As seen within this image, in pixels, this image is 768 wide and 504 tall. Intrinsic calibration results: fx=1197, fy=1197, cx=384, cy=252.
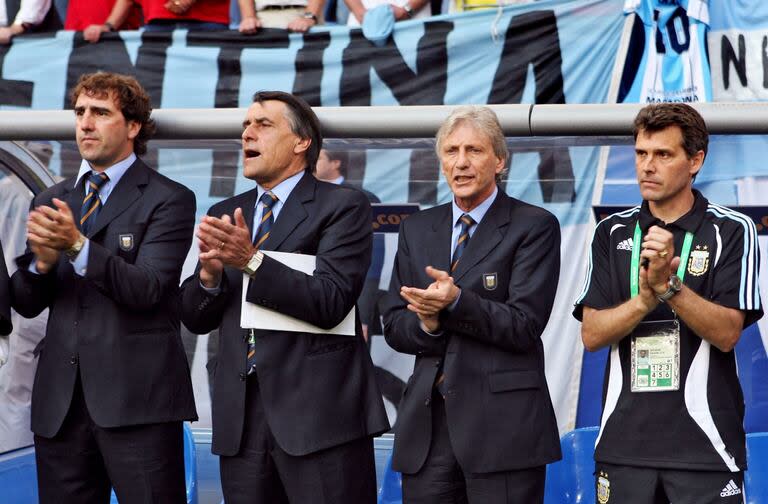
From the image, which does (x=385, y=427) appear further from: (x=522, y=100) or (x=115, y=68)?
(x=115, y=68)

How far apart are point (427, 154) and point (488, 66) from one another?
45.5 inches

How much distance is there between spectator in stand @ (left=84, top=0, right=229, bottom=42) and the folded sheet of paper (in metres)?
3.66

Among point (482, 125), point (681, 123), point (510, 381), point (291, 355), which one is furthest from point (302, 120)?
point (681, 123)

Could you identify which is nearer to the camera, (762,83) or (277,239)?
(277,239)

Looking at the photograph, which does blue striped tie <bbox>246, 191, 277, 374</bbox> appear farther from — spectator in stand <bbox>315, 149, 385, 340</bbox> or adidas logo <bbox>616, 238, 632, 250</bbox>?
spectator in stand <bbox>315, 149, 385, 340</bbox>

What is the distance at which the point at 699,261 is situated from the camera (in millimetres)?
3674

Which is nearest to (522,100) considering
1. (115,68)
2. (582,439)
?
(582,439)

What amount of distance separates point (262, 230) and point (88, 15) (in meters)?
4.14

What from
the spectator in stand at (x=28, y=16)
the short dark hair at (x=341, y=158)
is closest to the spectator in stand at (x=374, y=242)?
the short dark hair at (x=341, y=158)

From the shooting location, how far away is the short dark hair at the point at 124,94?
441cm

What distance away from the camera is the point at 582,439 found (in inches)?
206

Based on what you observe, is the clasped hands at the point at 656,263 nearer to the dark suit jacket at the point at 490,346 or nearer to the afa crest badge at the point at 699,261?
the afa crest badge at the point at 699,261

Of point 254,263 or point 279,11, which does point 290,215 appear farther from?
point 279,11

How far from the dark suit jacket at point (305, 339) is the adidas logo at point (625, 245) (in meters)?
0.86
